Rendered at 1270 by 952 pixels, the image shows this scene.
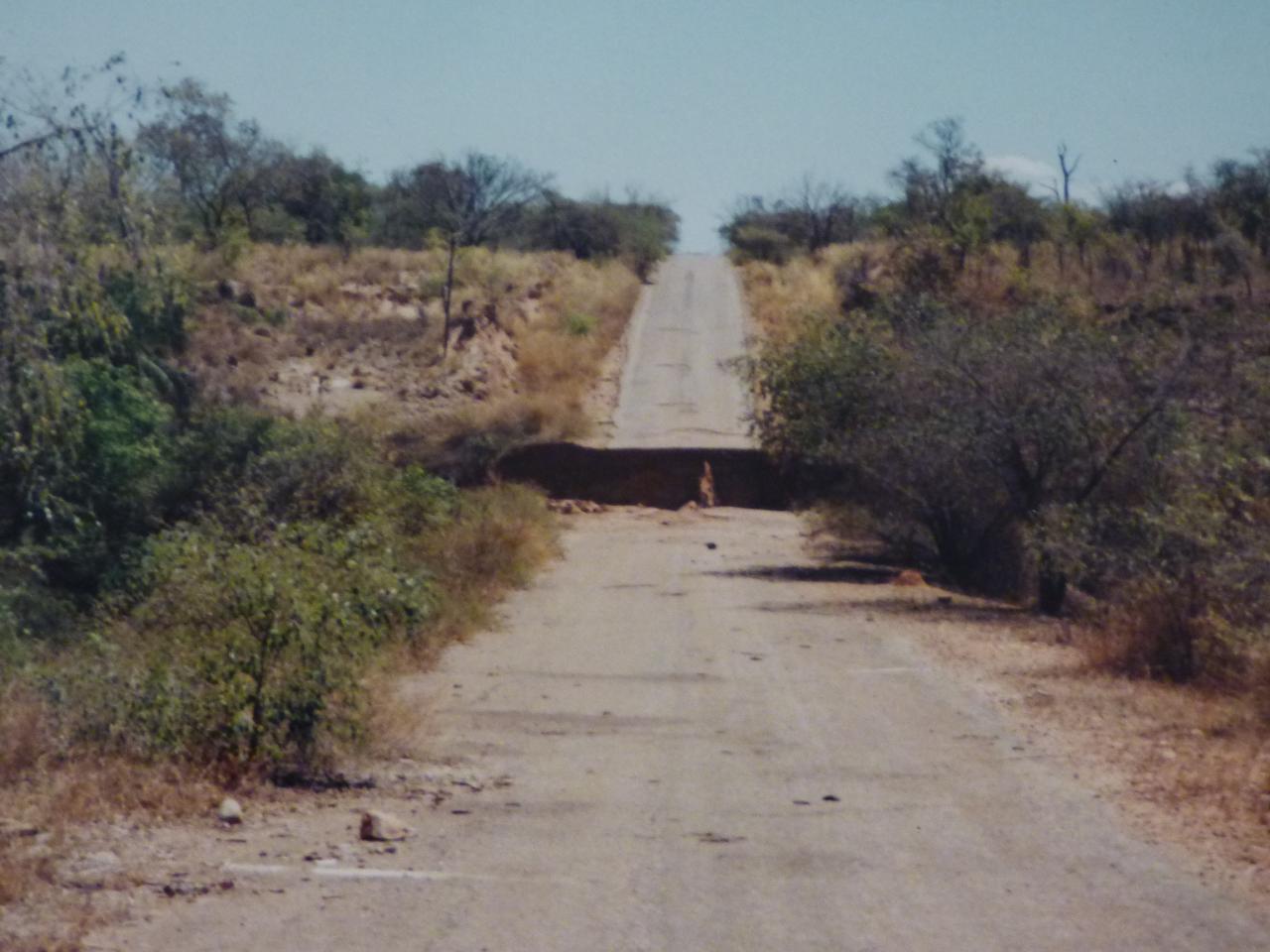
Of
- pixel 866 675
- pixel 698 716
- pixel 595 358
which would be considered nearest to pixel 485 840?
pixel 698 716

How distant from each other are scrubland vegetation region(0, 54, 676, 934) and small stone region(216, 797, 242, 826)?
24 cm

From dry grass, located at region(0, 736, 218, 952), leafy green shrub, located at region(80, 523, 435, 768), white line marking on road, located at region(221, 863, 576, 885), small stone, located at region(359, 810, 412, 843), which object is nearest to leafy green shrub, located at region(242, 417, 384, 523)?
leafy green shrub, located at region(80, 523, 435, 768)

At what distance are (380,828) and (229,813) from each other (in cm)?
82

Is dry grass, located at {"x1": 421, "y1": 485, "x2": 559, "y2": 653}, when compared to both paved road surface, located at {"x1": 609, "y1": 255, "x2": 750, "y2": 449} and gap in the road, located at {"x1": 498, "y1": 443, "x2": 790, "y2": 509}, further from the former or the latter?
paved road surface, located at {"x1": 609, "y1": 255, "x2": 750, "y2": 449}

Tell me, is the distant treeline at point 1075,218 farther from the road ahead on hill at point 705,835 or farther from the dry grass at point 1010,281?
the road ahead on hill at point 705,835

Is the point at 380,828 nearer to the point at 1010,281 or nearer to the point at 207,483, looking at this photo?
the point at 207,483

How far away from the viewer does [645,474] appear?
124ft

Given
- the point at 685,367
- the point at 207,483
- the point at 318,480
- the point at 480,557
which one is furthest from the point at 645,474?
the point at 480,557

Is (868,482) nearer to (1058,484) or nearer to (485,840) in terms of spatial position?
(1058,484)

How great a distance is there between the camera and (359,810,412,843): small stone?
22.9 feet

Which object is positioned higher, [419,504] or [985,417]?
[985,417]

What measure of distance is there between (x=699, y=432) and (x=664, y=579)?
749 inches

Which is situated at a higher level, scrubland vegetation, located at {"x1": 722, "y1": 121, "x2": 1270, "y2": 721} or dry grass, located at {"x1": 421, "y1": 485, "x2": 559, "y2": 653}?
scrubland vegetation, located at {"x1": 722, "y1": 121, "x2": 1270, "y2": 721}

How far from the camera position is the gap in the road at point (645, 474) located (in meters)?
37.5
